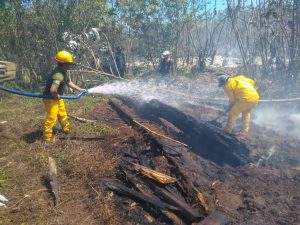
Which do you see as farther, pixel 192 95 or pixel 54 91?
pixel 192 95

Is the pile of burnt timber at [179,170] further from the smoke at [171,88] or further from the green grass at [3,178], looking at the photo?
the smoke at [171,88]

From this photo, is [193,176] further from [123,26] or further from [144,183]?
[123,26]

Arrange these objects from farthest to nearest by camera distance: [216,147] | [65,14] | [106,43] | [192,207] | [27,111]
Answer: [106,43] → [65,14] → [27,111] → [216,147] → [192,207]

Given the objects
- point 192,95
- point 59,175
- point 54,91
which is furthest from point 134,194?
point 192,95

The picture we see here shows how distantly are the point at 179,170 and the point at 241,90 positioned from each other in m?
3.32

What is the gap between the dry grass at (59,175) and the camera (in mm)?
3975

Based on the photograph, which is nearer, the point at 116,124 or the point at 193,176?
the point at 193,176

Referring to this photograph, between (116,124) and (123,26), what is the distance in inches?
382

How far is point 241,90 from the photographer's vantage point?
24.2ft

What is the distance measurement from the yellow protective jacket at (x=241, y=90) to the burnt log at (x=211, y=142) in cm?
109

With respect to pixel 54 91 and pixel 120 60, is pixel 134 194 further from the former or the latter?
pixel 120 60

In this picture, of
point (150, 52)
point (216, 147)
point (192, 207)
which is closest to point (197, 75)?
point (150, 52)

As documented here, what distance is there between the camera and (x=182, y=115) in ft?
24.4

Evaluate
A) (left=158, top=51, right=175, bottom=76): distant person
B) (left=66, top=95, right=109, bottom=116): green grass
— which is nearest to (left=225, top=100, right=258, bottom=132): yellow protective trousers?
(left=66, top=95, right=109, bottom=116): green grass
